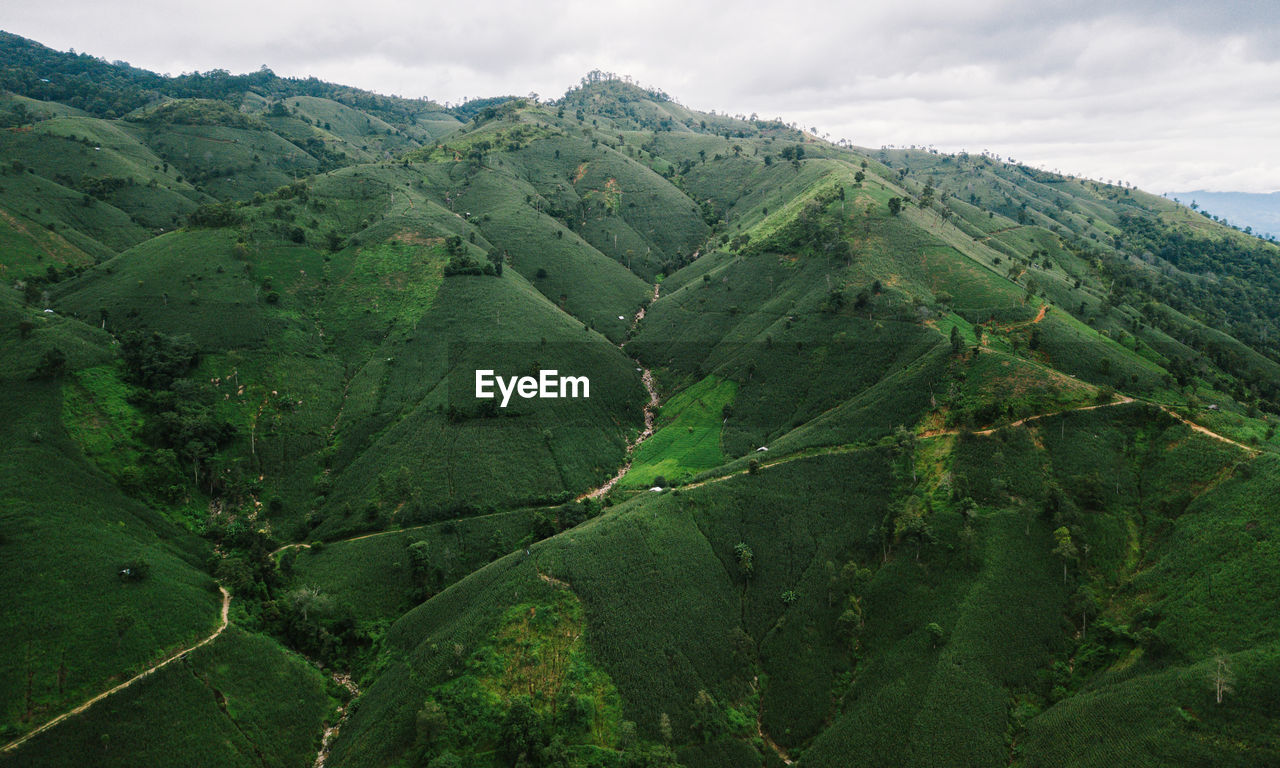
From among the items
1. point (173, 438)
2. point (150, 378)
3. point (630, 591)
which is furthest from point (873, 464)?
point (150, 378)

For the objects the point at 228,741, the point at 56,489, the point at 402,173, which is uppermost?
the point at 402,173

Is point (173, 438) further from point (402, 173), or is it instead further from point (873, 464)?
point (402, 173)

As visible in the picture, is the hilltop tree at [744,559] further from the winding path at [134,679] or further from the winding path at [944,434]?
the winding path at [134,679]

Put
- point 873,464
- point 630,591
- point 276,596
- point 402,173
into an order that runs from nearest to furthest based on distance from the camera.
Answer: point 630,591 < point 276,596 < point 873,464 < point 402,173

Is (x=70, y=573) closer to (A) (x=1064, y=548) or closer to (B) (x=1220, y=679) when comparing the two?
(A) (x=1064, y=548)

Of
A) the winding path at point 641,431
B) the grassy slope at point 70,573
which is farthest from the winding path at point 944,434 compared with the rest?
the grassy slope at point 70,573
